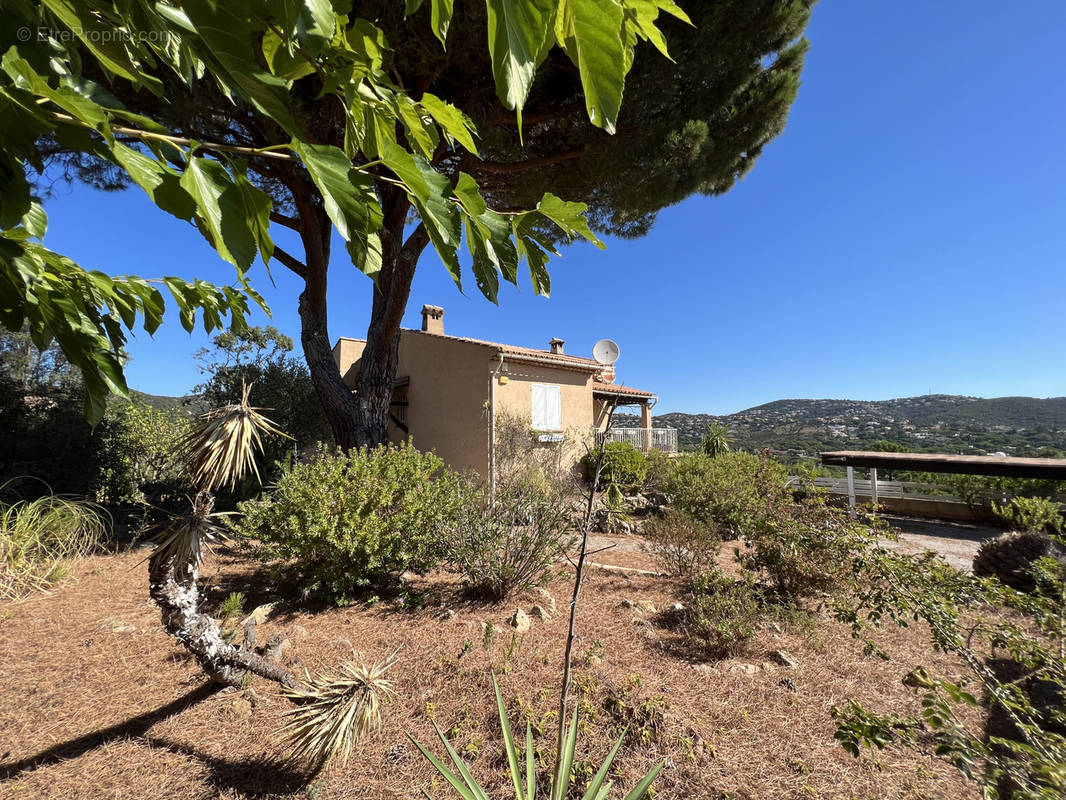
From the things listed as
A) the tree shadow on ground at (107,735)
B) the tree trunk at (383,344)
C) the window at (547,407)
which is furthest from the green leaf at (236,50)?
the window at (547,407)

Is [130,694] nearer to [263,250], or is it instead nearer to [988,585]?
[263,250]

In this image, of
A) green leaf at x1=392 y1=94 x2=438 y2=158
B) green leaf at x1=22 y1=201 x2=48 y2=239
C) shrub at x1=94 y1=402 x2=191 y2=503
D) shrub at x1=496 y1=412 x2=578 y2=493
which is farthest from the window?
green leaf at x1=392 y1=94 x2=438 y2=158

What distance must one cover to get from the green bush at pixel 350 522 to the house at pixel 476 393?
496cm

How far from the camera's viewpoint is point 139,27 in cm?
69

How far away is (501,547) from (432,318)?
424 inches

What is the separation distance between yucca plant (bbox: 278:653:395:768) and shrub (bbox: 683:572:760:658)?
2750 mm

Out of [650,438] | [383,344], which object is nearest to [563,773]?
[383,344]

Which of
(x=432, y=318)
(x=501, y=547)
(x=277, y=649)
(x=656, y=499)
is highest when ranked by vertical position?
(x=432, y=318)

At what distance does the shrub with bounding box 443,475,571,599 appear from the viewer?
4684 millimetres

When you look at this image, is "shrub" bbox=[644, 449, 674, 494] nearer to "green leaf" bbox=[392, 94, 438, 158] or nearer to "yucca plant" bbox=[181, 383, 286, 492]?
"yucca plant" bbox=[181, 383, 286, 492]

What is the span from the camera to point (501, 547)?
189 inches

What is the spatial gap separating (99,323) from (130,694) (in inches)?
127

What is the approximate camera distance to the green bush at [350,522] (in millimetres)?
4367

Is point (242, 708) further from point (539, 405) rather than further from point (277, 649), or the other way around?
point (539, 405)
